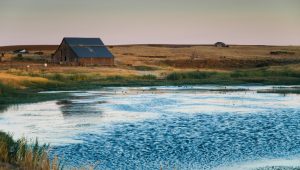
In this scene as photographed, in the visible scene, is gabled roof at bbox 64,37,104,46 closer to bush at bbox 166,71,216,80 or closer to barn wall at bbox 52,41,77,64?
barn wall at bbox 52,41,77,64

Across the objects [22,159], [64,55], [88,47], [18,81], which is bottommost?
[18,81]

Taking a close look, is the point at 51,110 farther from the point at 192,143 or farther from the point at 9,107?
the point at 192,143

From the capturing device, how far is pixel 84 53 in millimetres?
92000

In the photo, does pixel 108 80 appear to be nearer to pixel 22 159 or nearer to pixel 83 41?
pixel 83 41

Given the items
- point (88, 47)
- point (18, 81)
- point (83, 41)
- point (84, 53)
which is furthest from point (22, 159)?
point (83, 41)

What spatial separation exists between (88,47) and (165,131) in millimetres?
68583

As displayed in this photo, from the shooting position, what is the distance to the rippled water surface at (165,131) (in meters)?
20.5

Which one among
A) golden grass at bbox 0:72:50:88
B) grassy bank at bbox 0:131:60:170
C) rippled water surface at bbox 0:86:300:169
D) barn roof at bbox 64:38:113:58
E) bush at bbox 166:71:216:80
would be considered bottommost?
bush at bbox 166:71:216:80

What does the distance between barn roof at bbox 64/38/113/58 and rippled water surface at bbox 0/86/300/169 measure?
46.5 m

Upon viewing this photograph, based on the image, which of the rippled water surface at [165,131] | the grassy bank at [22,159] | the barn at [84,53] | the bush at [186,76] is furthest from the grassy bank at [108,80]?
the grassy bank at [22,159]

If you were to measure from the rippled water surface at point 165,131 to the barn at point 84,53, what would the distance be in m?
45.8

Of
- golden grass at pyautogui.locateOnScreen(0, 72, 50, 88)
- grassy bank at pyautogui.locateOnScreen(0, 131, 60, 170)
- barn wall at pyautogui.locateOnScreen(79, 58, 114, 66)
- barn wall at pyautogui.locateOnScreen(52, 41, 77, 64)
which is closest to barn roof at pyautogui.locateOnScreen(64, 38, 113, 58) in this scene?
barn wall at pyautogui.locateOnScreen(79, 58, 114, 66)

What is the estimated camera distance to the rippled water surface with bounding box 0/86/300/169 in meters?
20.5

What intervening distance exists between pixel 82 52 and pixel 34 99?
50.1 meters
